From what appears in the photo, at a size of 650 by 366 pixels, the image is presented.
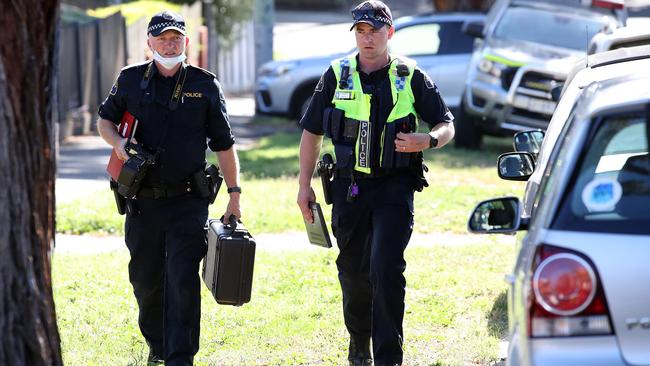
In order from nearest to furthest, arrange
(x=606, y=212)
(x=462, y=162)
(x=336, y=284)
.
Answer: (x=606, y=212), (x=336, y=284), (x=462, y=162)

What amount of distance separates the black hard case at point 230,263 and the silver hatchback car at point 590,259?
7.07ft

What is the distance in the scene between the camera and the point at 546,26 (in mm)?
16641

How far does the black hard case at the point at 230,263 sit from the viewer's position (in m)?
6.24

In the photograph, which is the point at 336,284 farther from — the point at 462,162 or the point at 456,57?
the point at 456,57

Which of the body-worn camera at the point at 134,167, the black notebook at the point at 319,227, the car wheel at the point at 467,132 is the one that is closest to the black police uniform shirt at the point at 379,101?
the black notebook at the point at 319,227

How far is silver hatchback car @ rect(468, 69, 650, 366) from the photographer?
390 cm

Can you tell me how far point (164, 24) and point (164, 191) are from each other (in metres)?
0.81

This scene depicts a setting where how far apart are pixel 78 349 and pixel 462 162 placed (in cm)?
937

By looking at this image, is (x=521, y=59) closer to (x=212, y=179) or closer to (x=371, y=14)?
(x=371, y=14)

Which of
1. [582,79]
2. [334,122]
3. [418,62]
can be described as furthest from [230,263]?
[418,62]

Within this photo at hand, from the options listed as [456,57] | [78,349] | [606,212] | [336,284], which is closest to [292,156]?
[456,57]

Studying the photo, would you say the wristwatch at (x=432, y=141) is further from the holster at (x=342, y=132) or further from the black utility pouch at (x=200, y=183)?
the black utility pouch at (x=200, y=183)

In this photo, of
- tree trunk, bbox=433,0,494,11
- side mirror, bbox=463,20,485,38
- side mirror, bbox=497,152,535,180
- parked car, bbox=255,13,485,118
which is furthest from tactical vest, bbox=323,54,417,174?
tree trunk, bbox=433,0,494,11

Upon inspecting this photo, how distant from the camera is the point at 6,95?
446 cm
